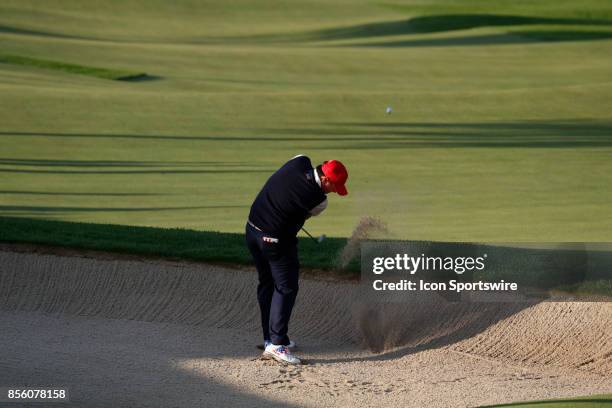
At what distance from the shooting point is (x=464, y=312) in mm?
9984

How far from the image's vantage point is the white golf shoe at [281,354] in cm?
919

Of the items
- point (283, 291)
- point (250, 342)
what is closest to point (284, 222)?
point (283, 291)

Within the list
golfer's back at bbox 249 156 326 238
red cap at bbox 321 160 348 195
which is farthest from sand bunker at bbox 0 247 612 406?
red cap at bbox 321 160 348 195

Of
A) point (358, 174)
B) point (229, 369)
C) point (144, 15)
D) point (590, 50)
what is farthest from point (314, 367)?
point (144, 15)

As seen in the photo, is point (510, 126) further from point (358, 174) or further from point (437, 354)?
point (437, 354)

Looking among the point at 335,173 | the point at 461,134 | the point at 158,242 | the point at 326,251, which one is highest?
the point at 461,134

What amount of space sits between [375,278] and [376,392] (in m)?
2.03

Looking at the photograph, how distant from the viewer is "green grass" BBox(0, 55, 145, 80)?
2996 cm

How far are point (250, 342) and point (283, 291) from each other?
87 centimetres

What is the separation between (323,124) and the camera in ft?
77.5

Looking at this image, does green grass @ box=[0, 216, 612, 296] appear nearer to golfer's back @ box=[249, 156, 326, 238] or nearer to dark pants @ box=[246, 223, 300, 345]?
dark pants @ box=[246, 223, 300, 345]

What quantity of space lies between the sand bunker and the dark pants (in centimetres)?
33

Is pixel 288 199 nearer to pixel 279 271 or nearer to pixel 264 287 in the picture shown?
pixel 279 271

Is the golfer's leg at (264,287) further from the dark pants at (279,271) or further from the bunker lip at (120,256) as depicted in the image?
the bunker lip at (120,256)
